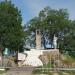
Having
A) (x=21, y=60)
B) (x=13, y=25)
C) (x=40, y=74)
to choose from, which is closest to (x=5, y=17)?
(x=13, y=25)

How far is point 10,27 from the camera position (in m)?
75.5

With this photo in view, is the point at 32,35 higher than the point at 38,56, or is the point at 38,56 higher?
the point at 32,35

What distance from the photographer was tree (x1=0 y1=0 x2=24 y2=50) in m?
74.1

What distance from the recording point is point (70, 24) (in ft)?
307

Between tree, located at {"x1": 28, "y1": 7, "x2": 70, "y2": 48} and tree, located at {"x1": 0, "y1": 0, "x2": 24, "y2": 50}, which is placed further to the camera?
tree, located at {"x1": 28, "y1": 7, "x2": 70, "y2": 48}

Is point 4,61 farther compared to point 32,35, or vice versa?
point 32,35

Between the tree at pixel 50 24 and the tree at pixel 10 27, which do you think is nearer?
the tree at pixel 10 27

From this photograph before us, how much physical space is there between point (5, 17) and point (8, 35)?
13.6 ft

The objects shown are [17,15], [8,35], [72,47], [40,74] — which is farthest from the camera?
[72,47]

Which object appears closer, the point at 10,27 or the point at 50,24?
the point at 10,27

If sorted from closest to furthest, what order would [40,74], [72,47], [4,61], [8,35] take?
[40,74]
[4,61]
[8,35]
[72,47]

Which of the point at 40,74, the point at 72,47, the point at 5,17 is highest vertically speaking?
the point at 5,17

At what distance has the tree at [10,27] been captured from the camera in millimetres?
74125

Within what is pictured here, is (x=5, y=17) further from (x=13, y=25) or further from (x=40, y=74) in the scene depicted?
(x=40, y=74)
